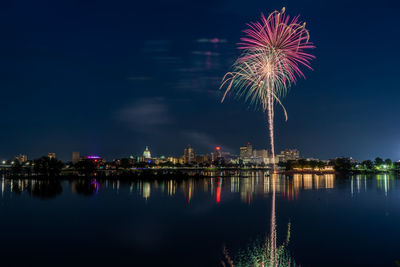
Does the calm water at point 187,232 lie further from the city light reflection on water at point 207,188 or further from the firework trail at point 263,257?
the city light reflection on water at point 207,188

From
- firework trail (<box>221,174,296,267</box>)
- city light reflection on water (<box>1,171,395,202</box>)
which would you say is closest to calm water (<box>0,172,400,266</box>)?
firework trail (<box>221,174,296,267</box>)

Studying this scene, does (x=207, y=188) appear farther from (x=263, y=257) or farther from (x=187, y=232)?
(x=263, y=257)

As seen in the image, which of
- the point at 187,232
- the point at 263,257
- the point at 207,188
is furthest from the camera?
the point at 207,188

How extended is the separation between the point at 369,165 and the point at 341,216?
496 ft

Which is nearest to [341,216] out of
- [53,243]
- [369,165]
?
[53,243]

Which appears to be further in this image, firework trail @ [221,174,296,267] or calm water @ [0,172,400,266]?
calm water @ [0,172,400,266]

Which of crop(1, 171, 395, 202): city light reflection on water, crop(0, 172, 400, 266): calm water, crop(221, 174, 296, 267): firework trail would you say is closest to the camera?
crop(221, 174, 296, 267): firework trail

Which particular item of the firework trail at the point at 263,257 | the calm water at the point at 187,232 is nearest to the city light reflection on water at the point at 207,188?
the calm water at the point at 187,232

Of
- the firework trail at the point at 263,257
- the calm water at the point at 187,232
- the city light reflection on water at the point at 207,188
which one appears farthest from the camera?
the city light reflection on water at the point at 207,188

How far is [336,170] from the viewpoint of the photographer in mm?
142250

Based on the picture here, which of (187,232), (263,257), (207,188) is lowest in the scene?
(207,188)

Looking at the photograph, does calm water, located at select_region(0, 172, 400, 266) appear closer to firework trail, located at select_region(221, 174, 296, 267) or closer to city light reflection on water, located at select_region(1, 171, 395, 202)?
firework trail, located at select_region(221, 174, 296, 267)

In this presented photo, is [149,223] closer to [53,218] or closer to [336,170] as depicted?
[53,218]

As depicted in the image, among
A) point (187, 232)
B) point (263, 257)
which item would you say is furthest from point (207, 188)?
point (263, 257)
